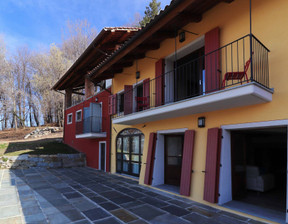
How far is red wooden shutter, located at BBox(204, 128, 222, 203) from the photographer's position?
5.14 m

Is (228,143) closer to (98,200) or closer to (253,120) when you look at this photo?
(253,120)

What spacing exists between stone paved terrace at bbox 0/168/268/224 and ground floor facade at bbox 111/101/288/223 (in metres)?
0.51

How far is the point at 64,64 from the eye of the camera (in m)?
24.0

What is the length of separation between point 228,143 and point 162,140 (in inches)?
112

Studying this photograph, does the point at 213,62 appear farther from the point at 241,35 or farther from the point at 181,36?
the point at 181,36

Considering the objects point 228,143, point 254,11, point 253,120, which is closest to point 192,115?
point 228,143

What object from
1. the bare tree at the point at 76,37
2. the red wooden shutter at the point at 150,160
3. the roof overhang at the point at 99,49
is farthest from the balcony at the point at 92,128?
the bare tree at the point at 76,37

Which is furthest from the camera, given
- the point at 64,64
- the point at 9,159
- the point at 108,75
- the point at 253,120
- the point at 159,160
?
the point at 64,64

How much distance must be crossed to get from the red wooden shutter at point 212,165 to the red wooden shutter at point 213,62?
49.2 inches

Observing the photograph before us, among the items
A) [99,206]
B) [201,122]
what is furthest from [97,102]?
[201,122]

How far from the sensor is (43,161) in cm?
1293

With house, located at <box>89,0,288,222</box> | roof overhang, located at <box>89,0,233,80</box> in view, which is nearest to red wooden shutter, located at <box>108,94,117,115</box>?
house, located at <box>89,0,288,222</box>

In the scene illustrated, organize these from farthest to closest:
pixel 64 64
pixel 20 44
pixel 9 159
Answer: pixel 20 44
pixel 64 64
pixel 9 159

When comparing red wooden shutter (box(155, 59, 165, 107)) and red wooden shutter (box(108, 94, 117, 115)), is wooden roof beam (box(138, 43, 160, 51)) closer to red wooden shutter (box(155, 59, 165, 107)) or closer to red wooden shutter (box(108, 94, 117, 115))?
red wooden shutter (box(155, 59, 165, 107))
